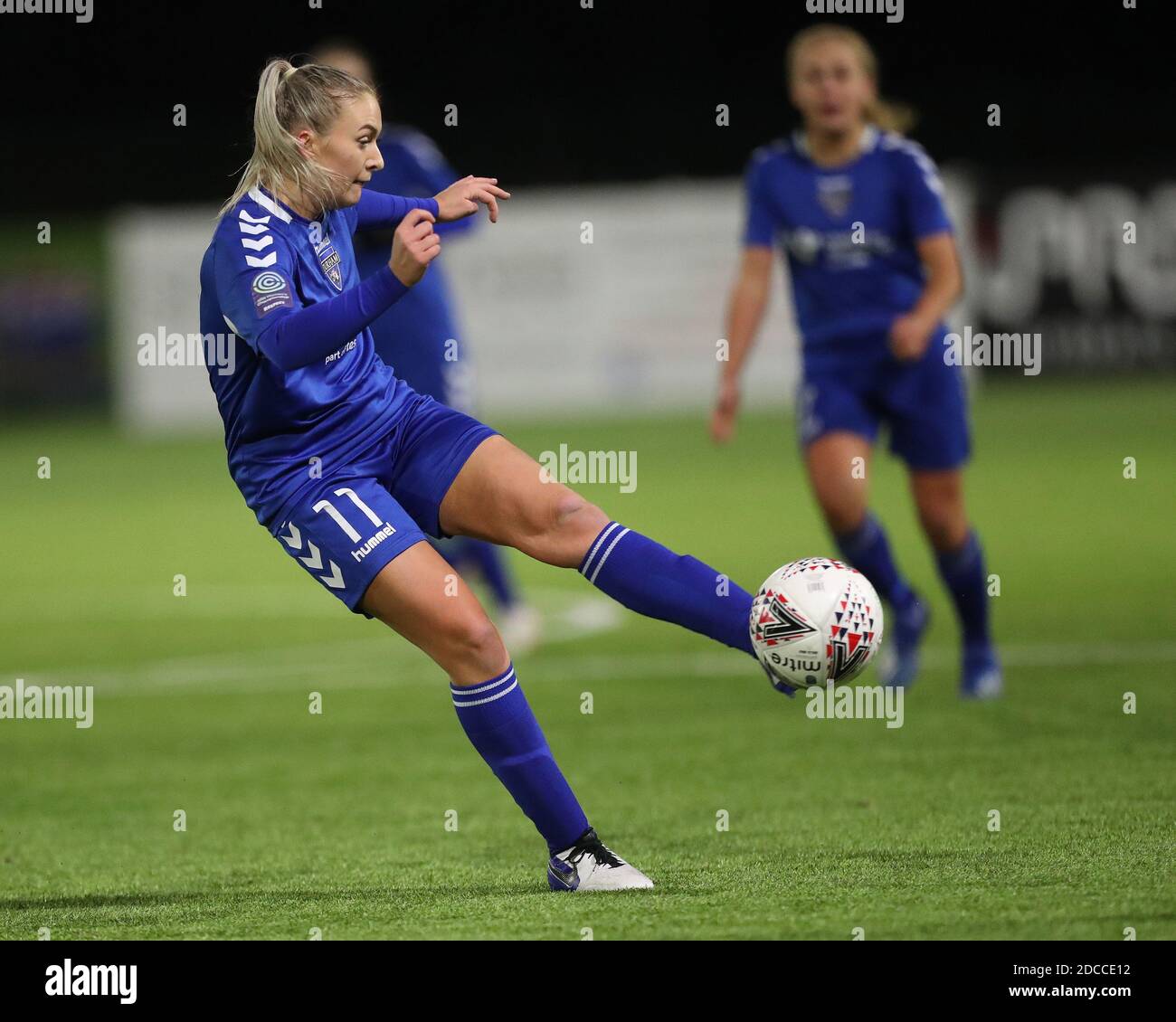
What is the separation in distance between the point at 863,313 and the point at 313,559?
329 centimetres

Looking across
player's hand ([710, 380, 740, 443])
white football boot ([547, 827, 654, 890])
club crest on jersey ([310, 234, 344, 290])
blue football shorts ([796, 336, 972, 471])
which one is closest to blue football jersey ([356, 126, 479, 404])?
player's hand ([710, 380, 740, 443])

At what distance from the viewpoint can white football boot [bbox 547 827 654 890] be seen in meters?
4.29

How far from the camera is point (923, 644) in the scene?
8.38m

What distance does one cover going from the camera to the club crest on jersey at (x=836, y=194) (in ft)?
23.0

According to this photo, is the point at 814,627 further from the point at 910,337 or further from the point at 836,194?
the point at 836,194

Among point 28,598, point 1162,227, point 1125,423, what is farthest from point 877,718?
point 1162,227

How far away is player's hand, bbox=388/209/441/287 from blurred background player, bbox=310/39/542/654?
9.36 feet

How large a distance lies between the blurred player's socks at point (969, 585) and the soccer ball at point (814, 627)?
2867 millimetres

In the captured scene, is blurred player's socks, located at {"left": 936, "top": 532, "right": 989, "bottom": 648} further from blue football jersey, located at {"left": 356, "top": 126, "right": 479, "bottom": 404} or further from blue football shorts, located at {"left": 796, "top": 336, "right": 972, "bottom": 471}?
→ blue football jersey, located at {"left": 356, "top": 126, "right": 479, "bottom": 404}

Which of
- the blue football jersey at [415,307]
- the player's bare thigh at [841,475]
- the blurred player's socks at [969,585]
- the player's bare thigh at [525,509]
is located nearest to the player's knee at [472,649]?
the player's bare thigh at [525,509]

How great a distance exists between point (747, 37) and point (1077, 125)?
22.5ft

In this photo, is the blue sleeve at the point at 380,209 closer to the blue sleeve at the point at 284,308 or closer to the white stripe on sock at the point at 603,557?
the blue sleeve at the point at 284,308

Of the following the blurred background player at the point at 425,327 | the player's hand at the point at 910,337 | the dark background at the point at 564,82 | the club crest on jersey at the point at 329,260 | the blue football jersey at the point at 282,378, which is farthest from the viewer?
the dark background at the point at 564,82
